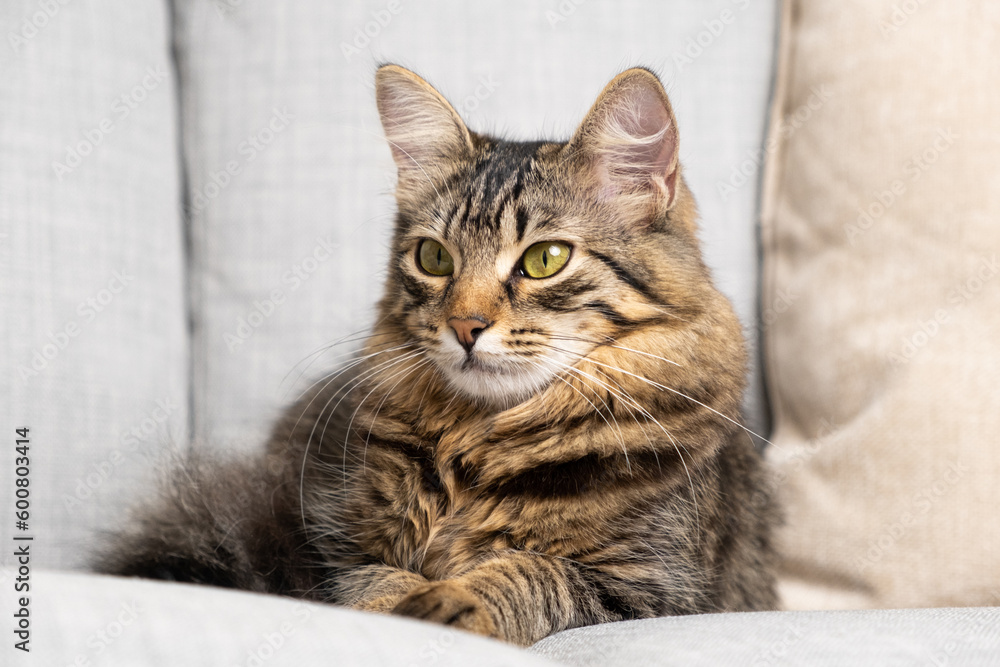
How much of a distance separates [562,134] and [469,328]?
0.74 metres

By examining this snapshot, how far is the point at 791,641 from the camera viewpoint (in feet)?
2.68

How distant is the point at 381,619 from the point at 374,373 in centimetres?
57

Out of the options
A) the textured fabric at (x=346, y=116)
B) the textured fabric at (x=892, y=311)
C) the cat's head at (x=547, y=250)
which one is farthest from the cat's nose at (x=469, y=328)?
the textured fabric at (x=892, y=311)

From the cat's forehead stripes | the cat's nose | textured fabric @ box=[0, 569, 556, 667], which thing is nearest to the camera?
textured fabric @ box=[0, 569, 556, 667]

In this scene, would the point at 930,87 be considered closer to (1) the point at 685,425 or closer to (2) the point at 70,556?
(1) the point at 685,425

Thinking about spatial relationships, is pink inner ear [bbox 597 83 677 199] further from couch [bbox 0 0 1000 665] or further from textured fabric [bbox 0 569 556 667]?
textured fabric [bbox 0 569 556 667]

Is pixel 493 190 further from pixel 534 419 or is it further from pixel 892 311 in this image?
pixel 892 311

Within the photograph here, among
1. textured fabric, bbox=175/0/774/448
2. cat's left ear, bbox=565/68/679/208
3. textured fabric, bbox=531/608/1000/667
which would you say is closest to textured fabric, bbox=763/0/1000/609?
textured fabric, bbox=175/0/774/448

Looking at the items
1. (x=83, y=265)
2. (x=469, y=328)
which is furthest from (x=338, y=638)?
(x=83, y=265)

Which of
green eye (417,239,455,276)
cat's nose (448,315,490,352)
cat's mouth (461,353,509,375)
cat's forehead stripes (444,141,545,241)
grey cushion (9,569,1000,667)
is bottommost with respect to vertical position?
grey cushion (9,569,1000,667)

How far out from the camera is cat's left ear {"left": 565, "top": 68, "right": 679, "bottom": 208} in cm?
105

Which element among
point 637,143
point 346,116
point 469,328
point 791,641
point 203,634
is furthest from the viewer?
point 346,116

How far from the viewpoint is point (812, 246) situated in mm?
1453

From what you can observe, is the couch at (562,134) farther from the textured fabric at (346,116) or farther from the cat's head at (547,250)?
the cat's head at (547,250)
